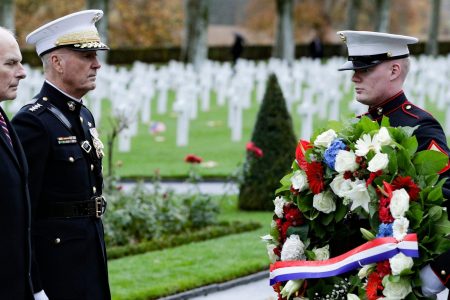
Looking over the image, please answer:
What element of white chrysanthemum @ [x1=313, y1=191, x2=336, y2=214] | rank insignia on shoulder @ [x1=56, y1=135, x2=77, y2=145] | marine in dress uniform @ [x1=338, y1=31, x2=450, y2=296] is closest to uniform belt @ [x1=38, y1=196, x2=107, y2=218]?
rank insignia on shoulder @ [x1=56, y1=135, x2=77, y2=145]

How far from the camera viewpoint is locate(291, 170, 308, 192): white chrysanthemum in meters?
5.25

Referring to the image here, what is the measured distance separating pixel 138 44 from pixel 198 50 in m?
20.0

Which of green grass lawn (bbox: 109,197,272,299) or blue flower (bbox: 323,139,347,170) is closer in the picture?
blue flower (bbox: 323,139,347,170)

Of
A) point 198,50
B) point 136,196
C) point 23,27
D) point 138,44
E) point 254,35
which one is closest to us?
point 136,196

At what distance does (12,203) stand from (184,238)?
674cm

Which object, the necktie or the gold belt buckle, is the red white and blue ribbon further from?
→ the necktie

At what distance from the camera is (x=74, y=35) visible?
5.48 metres

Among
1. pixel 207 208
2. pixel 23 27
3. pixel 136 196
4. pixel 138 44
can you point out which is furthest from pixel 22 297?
pixel 138 44

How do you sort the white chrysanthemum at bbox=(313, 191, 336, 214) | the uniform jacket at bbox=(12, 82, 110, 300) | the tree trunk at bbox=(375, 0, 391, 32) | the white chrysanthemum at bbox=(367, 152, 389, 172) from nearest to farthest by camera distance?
1. the white chrysanthemum at bbox=(367, 152, 389, 172)
2. the white chrysanthemum at bbox=(313, 191, 336, 214)
3. the uniform jacket at bbox=(12, 82, 110, 300)
4. the tree trunk at bbox=(375, 0, 391, 32)

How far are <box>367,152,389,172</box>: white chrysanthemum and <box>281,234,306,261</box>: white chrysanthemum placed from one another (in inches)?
20.5

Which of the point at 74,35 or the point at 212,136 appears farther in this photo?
the point at 212,136

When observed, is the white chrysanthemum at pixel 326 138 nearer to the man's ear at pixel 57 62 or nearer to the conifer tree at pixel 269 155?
the man's ear at pixel 57 62

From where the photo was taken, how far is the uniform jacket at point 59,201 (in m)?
5.27

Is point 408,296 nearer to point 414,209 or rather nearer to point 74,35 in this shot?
point 414,209
